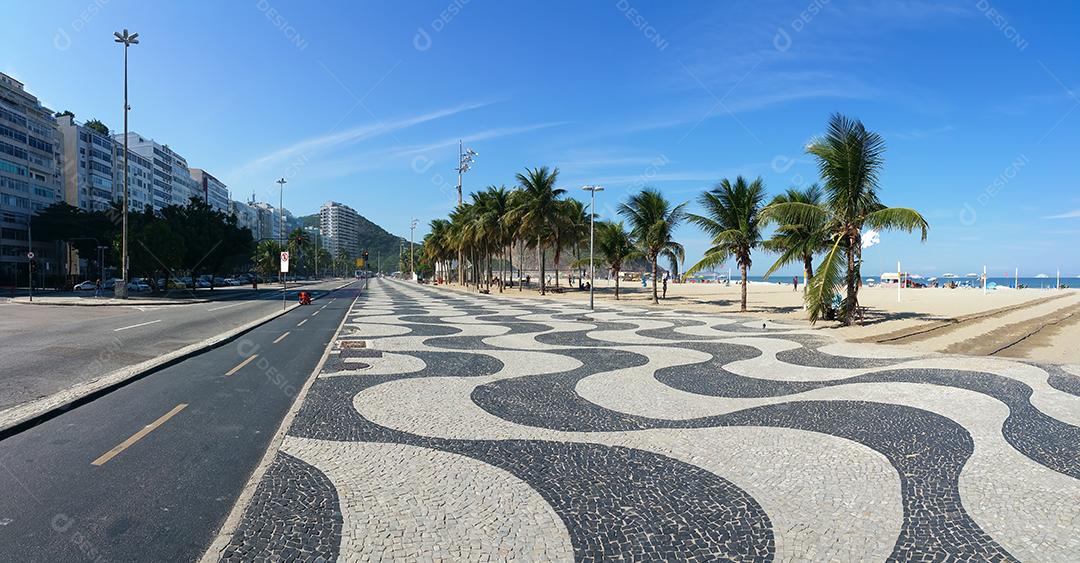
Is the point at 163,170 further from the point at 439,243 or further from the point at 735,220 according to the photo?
the point at 735,220

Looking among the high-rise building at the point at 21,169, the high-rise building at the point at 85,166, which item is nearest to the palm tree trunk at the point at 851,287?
the high-rise building at the point at 21,169

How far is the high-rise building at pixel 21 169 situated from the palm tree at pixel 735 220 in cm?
7679

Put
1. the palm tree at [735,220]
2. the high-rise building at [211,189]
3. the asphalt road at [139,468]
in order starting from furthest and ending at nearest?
the high-rise building at [211,189] → the palm tree at [735,220] → the asphalt road at [139,468]

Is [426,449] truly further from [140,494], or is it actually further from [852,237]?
[852,237]

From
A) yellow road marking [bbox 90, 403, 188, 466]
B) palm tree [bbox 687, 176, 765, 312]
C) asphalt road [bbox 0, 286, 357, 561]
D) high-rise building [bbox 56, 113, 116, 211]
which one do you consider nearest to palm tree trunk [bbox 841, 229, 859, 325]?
palm tree [bbox 687, 176, 765, 312]

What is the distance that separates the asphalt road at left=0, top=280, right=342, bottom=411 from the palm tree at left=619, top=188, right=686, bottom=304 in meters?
23.2

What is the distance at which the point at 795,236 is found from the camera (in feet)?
79.6

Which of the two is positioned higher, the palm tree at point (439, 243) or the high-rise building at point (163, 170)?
the high-rise building at point (163, 170)

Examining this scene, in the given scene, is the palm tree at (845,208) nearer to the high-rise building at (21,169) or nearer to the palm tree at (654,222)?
the palm tree at (654,222)

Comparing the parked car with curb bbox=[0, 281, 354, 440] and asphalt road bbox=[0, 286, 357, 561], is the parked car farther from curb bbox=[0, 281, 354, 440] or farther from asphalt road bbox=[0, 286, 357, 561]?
asphalt road bbox=[0, 286, 357, 561]

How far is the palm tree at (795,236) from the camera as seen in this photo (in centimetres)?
2128

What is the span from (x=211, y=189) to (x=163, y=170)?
51237mm

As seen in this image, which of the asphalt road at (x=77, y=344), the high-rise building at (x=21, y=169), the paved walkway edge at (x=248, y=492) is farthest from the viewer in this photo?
the high-rise building at (x=21, y=169)

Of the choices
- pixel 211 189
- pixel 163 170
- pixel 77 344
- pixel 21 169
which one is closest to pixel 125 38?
pixel 77 344
